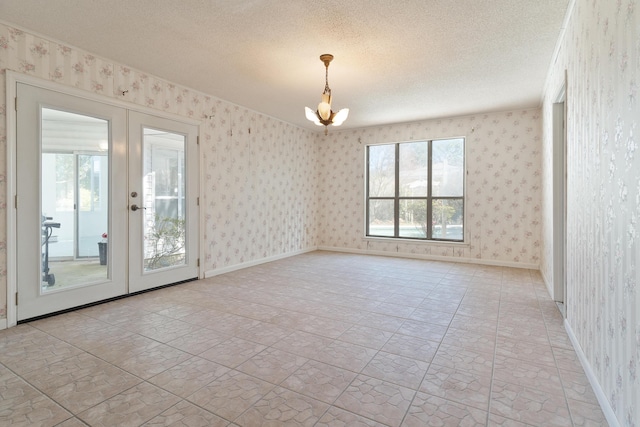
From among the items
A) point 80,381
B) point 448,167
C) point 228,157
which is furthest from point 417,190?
point 80,381

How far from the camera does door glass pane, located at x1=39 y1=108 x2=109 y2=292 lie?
3.12m

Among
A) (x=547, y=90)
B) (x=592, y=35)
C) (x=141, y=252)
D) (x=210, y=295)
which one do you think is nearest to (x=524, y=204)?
(x=547, y=90)

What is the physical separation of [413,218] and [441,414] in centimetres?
503

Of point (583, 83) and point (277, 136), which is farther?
point (277, 136)

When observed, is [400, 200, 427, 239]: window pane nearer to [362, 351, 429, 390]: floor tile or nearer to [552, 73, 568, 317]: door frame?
[552, 73, 568, 317]: door frame

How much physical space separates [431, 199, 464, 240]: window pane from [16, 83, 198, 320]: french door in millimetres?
4329

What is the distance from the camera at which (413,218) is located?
256 inches

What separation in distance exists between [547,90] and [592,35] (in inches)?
99.8

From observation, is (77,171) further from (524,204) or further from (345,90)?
(524,204)

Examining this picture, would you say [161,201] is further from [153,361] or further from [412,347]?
[412,347]

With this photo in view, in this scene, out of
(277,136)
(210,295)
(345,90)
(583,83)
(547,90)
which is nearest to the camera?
(583,83)

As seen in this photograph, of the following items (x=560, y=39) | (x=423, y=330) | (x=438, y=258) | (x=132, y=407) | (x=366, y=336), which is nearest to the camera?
(x=132, y=407)

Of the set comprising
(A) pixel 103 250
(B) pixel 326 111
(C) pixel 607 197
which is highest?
(B) pixel 326 111

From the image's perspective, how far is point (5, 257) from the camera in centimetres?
284
